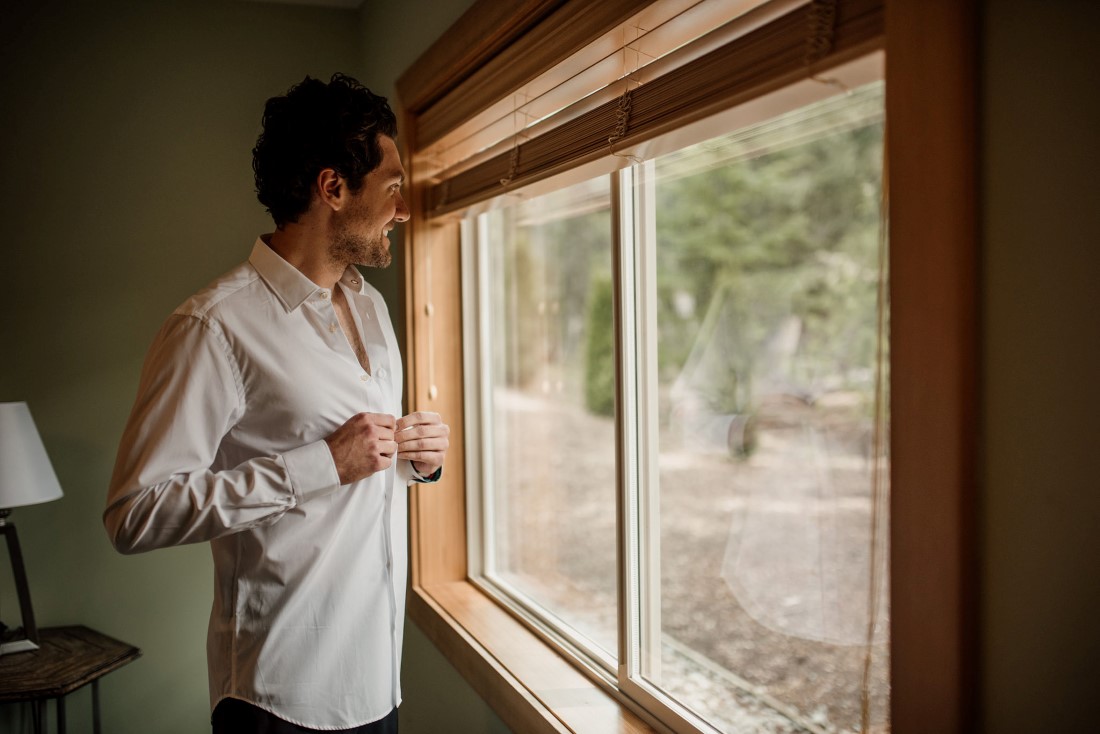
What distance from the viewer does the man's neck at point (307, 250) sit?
141cm

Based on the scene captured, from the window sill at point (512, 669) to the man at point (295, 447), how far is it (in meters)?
0.25

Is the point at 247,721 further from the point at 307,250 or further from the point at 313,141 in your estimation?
the point at 313,141

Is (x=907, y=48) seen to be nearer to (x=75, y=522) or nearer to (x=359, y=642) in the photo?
(x=359, y=642)

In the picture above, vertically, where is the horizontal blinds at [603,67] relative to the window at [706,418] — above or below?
above

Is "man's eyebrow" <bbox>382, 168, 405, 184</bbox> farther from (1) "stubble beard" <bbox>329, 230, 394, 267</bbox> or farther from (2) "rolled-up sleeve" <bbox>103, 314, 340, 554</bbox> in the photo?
(2) "rolled-up sleeve" <bbox>103, 314, 340, 554</bbox>

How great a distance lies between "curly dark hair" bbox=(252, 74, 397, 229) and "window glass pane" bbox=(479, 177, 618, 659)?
0.41 m

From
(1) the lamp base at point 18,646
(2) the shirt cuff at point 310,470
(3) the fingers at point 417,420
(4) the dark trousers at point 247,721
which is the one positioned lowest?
(1) the lamp base at point 18,646

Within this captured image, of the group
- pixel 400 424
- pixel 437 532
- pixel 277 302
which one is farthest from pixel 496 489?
pixel 277 302

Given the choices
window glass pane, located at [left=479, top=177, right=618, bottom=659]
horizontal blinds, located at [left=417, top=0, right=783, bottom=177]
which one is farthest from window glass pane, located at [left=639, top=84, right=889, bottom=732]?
horizontal blinds, located at [left=417, top=0, right=783, bottom=177]

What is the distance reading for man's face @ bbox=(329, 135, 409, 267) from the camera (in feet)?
4.62

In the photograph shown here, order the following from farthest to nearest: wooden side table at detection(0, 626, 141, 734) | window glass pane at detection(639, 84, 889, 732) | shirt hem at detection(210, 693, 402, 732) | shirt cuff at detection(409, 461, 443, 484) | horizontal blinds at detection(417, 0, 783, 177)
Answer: window glass pane at detection(639, 84, 889, 732)
wooden side table at detection(0, 626, 141, 734)
shirt cuff at detection(409, 461, 443, 484)
shirt hem at detection(210, 693, 402, 732)
horizontal blinds at detection(417, 0, 783, 177)

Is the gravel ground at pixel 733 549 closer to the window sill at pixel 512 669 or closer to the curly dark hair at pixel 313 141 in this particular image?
the window sill at pixel 512 669

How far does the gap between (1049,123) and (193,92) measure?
2572 millimetres

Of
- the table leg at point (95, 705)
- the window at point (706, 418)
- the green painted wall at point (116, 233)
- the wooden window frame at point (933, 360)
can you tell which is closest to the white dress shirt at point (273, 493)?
the window at point (706, 418)
